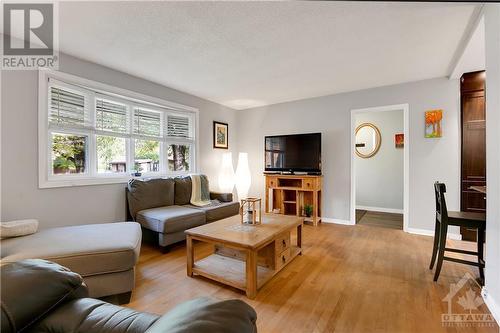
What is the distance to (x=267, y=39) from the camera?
7.48ft

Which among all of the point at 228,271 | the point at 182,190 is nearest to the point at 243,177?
the point at 182,190

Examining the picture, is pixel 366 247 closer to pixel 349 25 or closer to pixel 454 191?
pixel 454 191

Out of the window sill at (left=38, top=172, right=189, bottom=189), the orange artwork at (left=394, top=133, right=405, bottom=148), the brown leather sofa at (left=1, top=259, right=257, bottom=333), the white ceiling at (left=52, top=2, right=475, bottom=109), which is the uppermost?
the white ceiling at (left=52, top=2, right=475, bottom=109)

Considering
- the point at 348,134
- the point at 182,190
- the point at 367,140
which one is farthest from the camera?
the point at 367,140

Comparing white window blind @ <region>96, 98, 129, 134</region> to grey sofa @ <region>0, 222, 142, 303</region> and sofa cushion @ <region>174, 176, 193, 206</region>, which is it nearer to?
sofa cushion @ <region>174, 176, 193, 206</region>

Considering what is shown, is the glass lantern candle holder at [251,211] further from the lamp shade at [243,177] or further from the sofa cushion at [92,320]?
the lamp shade at [243,177]

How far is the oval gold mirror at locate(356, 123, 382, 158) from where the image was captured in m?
5.22

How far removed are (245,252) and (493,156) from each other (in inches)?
77.8

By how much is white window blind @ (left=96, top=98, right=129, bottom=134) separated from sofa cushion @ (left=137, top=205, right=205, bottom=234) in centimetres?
121

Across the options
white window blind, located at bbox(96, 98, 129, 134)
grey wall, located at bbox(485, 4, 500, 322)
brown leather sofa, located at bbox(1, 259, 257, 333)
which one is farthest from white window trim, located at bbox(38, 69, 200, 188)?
grey wall, located at bbox(485, 4, 500, 322)

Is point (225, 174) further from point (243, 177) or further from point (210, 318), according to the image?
point (210, 318)

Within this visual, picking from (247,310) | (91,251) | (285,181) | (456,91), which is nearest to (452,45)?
(456,91)

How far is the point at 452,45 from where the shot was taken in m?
2.43

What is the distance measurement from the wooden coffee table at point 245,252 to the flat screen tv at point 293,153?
177 cm
